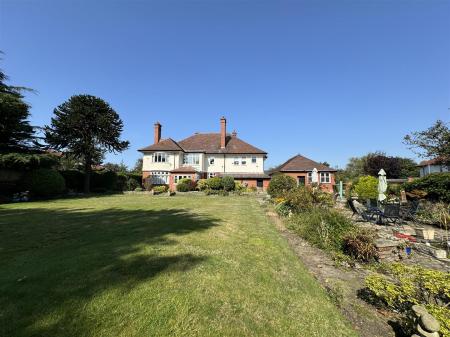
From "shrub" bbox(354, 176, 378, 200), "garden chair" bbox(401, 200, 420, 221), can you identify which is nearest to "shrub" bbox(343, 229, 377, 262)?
"garden chair" bbox(401, 200, 420, 221)

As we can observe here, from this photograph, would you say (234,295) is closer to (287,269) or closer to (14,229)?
(287,269)

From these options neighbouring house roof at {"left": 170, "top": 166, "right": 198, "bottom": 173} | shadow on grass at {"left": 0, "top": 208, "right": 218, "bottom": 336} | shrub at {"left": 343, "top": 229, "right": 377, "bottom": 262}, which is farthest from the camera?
neighbouring house roof at {"left": 170, "top": 166, "right": 198, "bottom": 173}

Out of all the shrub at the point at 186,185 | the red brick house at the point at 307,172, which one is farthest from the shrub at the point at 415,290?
the red brick house at the point at 307,172

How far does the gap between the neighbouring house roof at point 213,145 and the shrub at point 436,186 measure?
21572 millimetres

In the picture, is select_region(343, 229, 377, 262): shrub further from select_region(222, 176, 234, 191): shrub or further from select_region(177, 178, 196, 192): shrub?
select_region(177, 178, 196, 192): shrub

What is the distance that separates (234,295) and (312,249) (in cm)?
404

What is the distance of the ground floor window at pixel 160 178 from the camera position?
35.2 metres

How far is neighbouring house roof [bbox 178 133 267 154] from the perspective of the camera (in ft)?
121

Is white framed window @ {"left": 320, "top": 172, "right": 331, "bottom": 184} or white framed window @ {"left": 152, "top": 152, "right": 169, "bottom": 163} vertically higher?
white framed window @ {"left": 152, "top": 152, "right": 169, "bottom": 163}

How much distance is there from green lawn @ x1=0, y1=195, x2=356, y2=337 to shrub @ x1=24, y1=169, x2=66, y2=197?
16.8 meters

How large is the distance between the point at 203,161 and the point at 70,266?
106ft

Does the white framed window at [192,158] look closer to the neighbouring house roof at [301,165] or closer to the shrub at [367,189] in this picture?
the neighbouring house roof at [301,165]

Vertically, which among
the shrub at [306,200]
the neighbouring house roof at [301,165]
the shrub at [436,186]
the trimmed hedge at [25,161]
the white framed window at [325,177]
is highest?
the neighbouring house roof at [301,165]

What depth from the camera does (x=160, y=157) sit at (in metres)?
35.5
